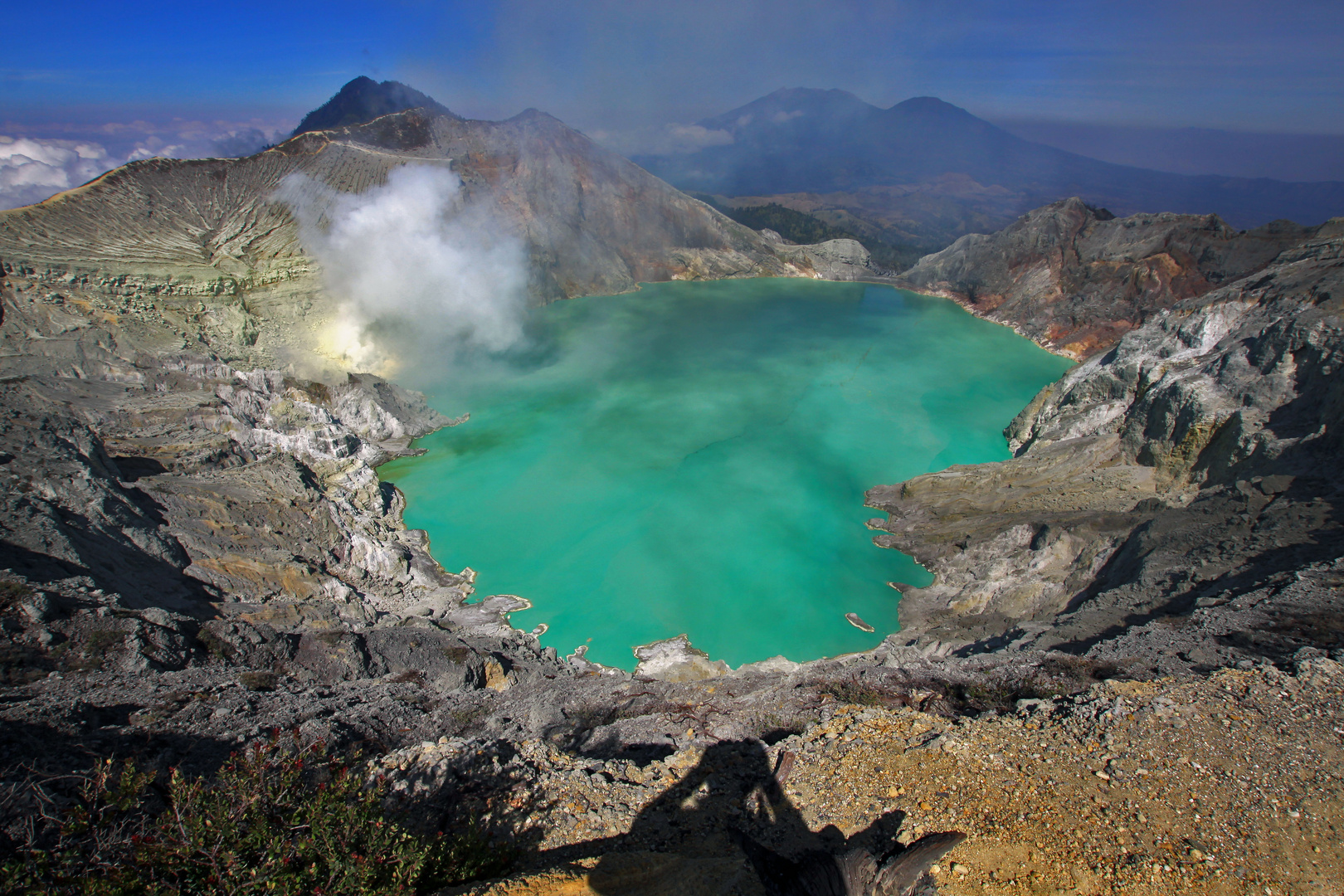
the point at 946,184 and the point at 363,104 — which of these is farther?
the point at 946,184

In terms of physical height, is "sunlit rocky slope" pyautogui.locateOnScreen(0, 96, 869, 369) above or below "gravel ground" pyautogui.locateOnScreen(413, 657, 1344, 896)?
above

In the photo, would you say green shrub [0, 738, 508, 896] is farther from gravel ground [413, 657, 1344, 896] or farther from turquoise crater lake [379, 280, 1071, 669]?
turquoise crater lake [379, 280, 1071, 669]

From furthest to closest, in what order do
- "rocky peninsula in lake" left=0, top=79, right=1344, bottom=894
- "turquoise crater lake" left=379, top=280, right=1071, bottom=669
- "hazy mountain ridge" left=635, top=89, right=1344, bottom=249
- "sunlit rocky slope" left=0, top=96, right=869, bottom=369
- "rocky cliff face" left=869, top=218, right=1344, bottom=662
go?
"hazy mountain ridge" left=635, top=89, right=1344, bottom=249 < "sunlit rocky slope" left=0, top=96, right=869, bottom=369 < "turquoise crater lake" left=379, top=280, right=1071, bottom=669 < "rocky cliff face" left=869, top=218, right=1344, bottom=662 < "rocky peninsula in lake" left=0, top=79, right=1344, bottom=894

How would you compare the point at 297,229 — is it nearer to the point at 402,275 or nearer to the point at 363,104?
the point at 402,275

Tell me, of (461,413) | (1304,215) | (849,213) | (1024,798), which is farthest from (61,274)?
(1304,215)

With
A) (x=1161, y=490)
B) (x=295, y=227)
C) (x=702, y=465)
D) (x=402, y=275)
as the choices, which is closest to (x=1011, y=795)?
(x=1161, y=490)

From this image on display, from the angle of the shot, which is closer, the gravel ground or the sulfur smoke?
the gravel ground

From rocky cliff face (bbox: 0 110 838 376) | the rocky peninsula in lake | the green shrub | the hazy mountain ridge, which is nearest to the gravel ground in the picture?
the rocky peninsula in lake
